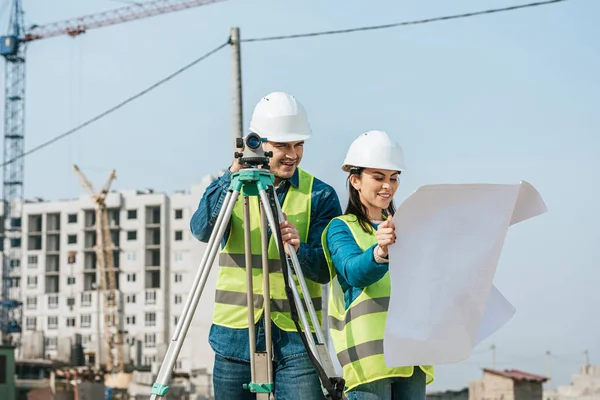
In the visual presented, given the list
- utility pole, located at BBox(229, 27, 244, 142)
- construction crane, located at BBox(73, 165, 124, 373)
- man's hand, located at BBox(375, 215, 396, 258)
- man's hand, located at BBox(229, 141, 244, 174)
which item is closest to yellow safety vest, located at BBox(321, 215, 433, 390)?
man's hand, located at BBox(375, 215, 396, 258)

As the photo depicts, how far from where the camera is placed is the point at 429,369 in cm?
397

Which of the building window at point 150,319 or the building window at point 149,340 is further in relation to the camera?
the building window at point 150,319

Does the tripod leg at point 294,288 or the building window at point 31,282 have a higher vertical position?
the building window at point 31,282

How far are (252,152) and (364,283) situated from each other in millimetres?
681

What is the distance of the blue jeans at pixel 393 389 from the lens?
3891mm

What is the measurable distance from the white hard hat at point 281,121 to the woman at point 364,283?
0.80 feet

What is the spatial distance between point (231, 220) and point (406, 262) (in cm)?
92

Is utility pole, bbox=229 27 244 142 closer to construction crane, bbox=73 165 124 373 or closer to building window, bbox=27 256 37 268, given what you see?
construction crane, bbox=73 165 124 373

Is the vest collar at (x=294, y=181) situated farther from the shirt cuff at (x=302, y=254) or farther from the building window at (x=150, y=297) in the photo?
the building window at (x=150, y=297)

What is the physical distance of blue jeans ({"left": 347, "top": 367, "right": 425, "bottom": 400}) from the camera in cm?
389

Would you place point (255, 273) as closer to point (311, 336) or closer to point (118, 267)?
point (311, 336)

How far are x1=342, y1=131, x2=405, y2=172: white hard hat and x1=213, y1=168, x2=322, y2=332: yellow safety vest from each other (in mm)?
327

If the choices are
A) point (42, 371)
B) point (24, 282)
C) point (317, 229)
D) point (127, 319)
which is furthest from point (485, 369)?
point (24, 282)

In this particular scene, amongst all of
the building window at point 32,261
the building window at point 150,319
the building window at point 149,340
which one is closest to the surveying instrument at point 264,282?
the building window at point 149,340
